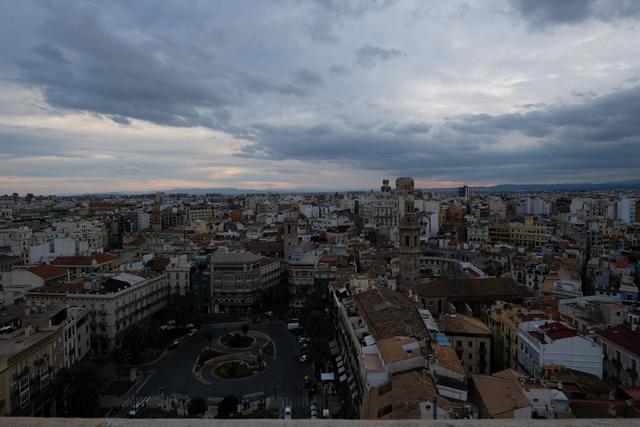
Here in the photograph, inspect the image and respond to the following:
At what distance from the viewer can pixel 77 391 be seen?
2661 centimetres

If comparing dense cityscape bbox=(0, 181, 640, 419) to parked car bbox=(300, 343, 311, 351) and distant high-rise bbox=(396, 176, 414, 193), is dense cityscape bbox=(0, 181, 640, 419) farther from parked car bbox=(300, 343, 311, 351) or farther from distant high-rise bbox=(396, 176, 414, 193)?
distant high-rise bbox=(396, 176, 414, 193)

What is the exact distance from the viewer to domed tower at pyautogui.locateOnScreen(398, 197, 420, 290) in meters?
45.3

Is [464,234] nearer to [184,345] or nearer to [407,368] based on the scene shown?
[184,345]

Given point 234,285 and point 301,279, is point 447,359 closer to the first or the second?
point 301,279

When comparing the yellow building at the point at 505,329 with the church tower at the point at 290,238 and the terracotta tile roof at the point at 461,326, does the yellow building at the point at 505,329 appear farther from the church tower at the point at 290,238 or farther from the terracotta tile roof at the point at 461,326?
the church tower at the point at 290,238

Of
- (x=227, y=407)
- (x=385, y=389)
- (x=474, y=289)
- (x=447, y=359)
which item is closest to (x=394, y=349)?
(x=447, y=359)

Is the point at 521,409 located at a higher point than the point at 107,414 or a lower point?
higher

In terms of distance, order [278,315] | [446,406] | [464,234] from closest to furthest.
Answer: [446,406], [278,315], [464,234]

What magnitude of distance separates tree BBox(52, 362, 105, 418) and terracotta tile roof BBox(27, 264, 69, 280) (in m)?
25.1

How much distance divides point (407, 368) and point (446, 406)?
437 centimetres

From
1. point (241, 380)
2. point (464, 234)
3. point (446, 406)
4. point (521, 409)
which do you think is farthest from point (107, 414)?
point (464, 234)

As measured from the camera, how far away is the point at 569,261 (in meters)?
57.0

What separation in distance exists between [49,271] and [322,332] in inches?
1180

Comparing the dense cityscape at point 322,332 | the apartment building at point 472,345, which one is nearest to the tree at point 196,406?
the dense cityscape at point 322,332
